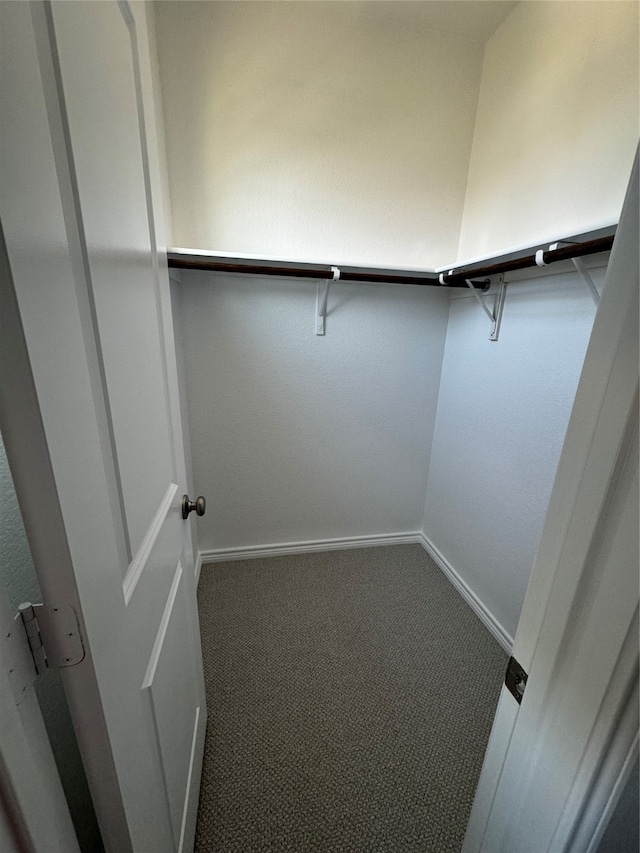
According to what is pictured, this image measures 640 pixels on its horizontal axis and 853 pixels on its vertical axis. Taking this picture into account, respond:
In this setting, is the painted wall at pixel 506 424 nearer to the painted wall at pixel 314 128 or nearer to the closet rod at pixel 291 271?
the closet rod at pixel 291 271

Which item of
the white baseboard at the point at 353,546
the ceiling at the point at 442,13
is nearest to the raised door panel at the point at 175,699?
the white baseboard at the point at 353,546

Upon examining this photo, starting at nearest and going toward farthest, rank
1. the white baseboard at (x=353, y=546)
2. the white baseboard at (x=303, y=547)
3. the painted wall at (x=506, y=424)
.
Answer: the painted wall at (x=506, y=424) → the white baseboard at (x=353, y=546) → the white baseboard at (x=303, y=547)

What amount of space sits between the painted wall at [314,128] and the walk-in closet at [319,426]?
1 cm

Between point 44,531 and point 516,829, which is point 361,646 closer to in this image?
point 516,829

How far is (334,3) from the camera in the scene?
1458mm

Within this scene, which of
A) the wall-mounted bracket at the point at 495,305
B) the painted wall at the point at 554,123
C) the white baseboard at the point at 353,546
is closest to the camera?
the painted wall at the point at 554,123

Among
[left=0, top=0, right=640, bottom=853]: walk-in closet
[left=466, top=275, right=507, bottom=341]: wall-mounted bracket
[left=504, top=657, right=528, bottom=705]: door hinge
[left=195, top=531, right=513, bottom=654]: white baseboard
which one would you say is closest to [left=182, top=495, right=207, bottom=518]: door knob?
[left=0, top=0, right=640, bottom=853]: walk-in closet

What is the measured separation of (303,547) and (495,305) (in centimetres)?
179

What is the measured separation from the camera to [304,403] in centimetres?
201

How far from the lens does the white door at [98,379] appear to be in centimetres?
33

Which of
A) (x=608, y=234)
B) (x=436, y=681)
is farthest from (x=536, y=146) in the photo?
(x=436, y=681)

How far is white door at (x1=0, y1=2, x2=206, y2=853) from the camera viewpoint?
0.33 meters

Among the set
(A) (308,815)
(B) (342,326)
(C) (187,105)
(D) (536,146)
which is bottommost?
(A) (308,815)

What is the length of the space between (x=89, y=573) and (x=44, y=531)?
9 centimetres
